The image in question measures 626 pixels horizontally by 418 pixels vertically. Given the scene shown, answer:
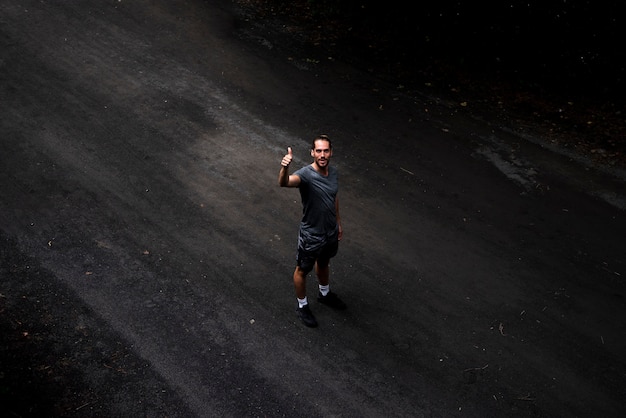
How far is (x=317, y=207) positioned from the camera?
236 inches

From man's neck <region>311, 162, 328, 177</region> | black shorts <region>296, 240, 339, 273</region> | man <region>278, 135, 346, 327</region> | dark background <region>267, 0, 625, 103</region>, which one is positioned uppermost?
dark background <region>267, 0, 625, 103</region>

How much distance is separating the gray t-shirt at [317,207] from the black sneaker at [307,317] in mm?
845

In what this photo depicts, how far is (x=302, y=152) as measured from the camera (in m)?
9.13

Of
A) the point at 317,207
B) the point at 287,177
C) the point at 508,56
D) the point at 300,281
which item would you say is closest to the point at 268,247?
the point at 300,281

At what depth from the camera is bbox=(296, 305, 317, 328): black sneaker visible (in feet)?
21.7

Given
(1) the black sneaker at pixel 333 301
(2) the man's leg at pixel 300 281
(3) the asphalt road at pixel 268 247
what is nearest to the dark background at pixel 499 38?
(3) the asphalt road at pixel 268 247

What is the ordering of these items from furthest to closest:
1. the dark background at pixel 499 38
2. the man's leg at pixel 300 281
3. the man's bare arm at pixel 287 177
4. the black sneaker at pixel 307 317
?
the dark background at pixel 499 38
the black sneaker at pixel 307 317
the man's leg at pixel 300 281
the man's bare arm at pixel 287 177

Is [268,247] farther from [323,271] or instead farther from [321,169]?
[321,169]

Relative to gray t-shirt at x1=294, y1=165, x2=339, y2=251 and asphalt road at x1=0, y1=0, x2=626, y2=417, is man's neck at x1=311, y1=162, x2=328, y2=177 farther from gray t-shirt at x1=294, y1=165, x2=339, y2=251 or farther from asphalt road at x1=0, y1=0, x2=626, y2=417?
asphalt road at x1=0, y1=0, x2=626, y2=417

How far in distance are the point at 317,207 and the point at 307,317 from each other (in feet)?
4.48

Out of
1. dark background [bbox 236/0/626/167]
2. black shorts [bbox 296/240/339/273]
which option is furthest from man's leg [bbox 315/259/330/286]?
dark background [bbox 236/0/626/167]

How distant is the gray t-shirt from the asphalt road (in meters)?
1.08

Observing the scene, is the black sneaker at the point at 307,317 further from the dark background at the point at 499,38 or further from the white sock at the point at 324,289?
the dark background at the point at 499,38

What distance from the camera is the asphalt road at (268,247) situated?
6.05 meters
